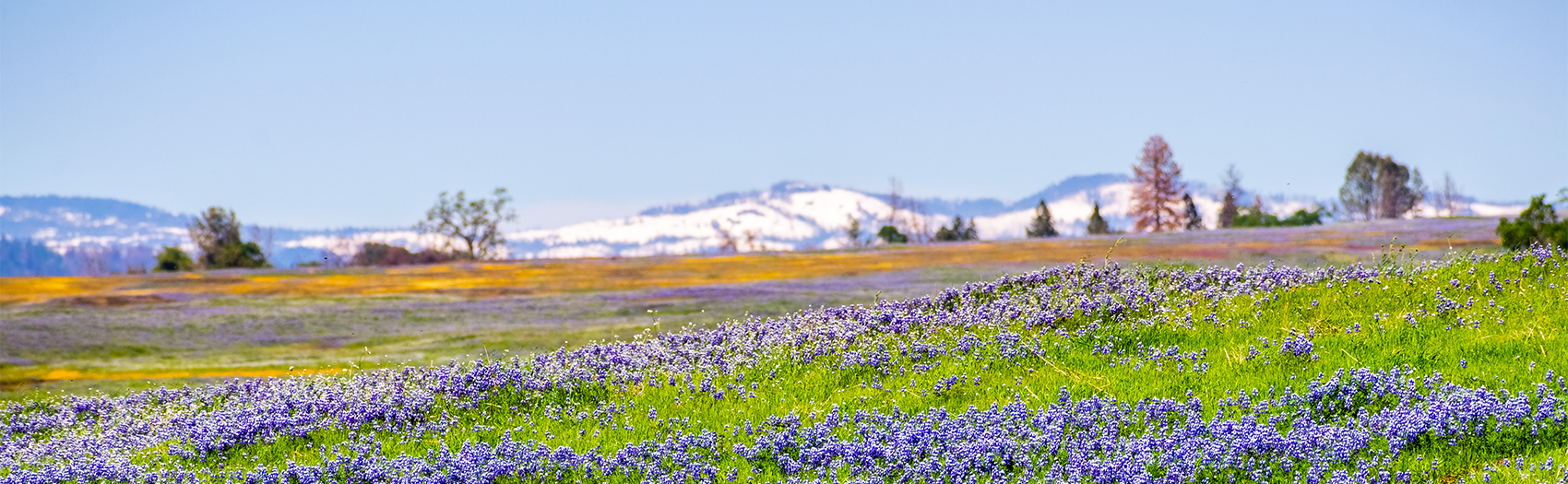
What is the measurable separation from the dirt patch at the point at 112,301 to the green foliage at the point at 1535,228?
31473 millimetres

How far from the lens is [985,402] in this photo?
1009 centimetres

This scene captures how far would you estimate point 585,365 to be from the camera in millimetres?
12945

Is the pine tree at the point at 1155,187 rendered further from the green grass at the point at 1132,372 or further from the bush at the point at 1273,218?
the green grass at the point at 1132,372

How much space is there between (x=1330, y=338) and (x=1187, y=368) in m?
1.98

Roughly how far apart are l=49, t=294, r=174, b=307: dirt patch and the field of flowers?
13.2 meters

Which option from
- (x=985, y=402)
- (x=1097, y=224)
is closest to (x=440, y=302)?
(x=985, y=402)

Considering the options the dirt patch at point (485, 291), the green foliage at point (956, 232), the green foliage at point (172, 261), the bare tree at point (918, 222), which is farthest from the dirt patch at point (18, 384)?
the bare tree at point (918, 222)

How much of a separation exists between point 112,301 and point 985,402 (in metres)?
27.4

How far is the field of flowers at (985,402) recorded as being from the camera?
26.8ft

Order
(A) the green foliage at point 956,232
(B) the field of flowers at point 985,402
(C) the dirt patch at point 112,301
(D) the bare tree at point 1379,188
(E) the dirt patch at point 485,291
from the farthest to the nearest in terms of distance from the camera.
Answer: (D) the bare tree at point 1379,188 < (A) the green foliage at point 956,232 < (C) the dirt patch at point 112,301 < (E) the dirt patch at point 485,291 < (B) the field of flowers at point 985,402

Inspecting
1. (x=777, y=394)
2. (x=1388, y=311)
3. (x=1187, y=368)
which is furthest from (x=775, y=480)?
(x=1388, y=311)

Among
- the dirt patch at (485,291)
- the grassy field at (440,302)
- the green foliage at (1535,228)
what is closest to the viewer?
the green foliage at (1535,228)

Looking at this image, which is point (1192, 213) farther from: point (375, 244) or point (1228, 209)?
point (375, 244)

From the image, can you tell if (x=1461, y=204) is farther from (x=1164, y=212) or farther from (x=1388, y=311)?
(x=1388, y=311)
